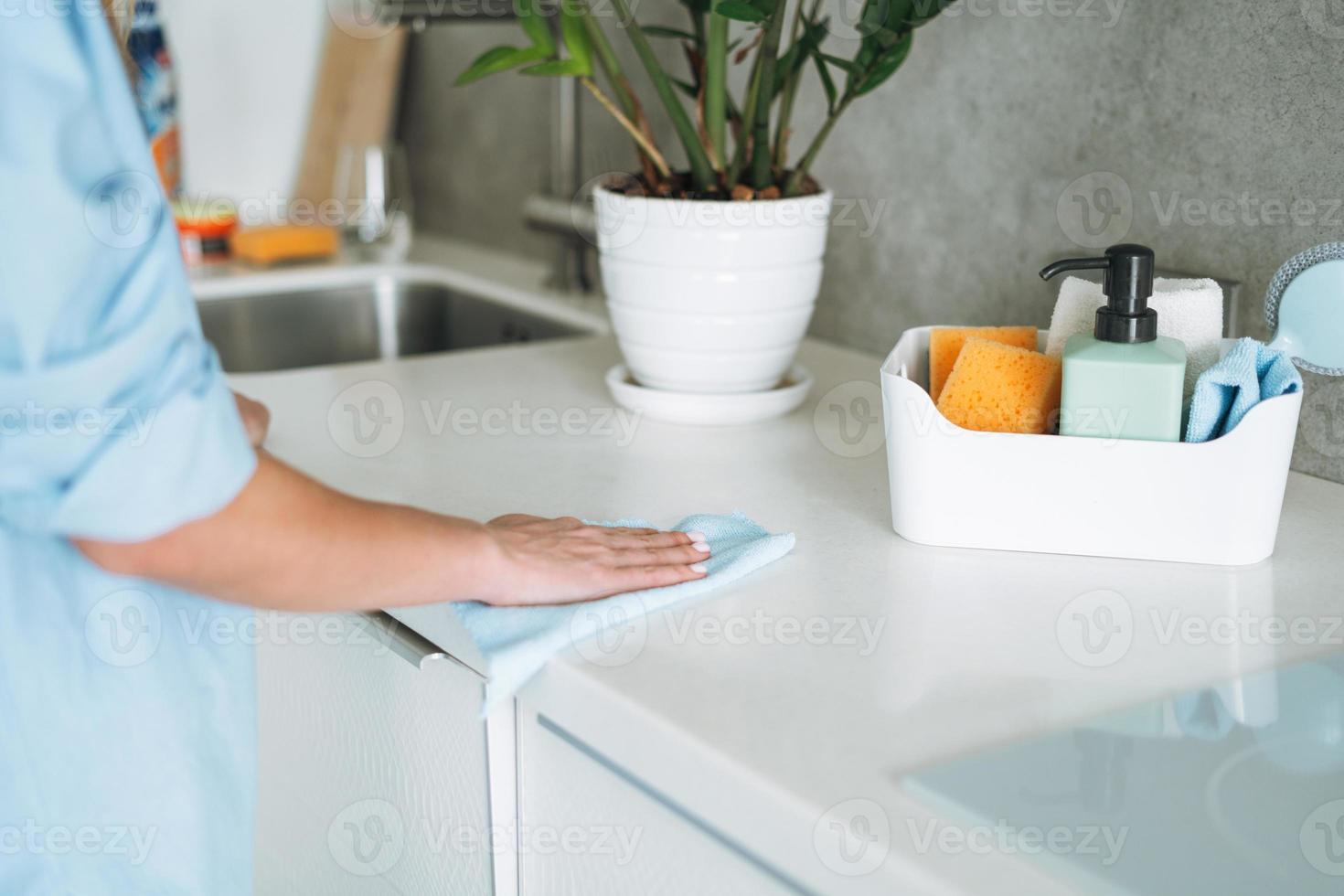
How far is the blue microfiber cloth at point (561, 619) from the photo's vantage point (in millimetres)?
752

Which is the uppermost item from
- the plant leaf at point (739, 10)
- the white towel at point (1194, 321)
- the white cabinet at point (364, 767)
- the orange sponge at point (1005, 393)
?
the plant leaf at point (739, 10)

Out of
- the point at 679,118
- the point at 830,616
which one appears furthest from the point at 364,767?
the point at 679,118

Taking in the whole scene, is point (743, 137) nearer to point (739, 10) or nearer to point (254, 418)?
point (739, 10)

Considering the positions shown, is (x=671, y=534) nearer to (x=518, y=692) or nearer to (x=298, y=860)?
(x=518, y=692)

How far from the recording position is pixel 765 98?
1140mm

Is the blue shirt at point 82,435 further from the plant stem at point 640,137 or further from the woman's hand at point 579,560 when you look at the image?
the plant stem at point 640,137

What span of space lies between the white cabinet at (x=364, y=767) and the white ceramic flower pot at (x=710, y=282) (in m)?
0.40

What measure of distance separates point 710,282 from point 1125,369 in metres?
0.41

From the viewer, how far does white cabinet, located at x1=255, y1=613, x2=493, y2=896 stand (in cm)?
87

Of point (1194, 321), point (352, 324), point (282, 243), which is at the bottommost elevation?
point (352, 324)

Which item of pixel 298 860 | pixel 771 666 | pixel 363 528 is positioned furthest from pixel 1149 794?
pixel 298 860

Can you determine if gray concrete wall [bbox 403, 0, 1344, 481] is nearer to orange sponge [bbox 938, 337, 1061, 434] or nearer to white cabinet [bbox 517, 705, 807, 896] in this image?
orange sponge [bbox 938, 337, 1061, 434]

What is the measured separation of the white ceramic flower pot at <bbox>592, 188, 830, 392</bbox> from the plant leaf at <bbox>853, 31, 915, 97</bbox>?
0.34 feet

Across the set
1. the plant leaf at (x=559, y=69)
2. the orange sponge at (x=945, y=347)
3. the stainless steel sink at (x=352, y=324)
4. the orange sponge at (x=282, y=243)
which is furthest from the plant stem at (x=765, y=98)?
the orange sponge at (x=282, y=243)
